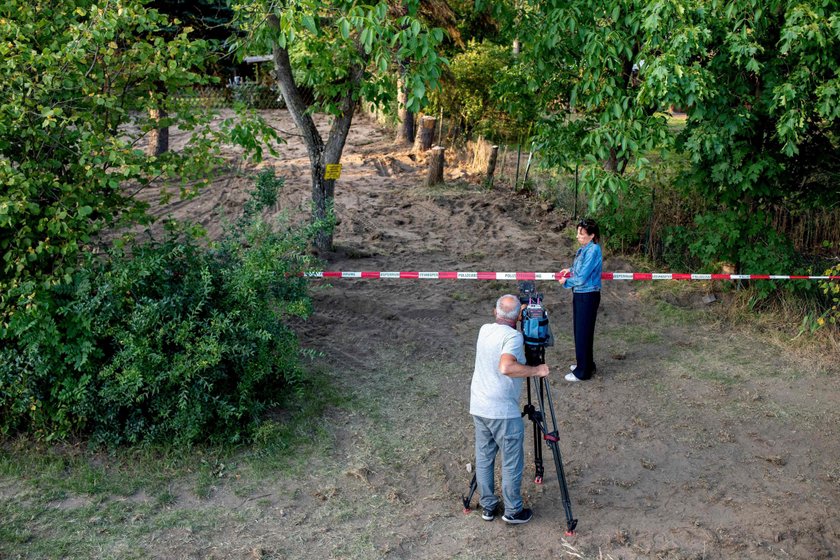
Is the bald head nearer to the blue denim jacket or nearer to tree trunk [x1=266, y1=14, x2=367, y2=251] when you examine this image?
the blue denim jacket

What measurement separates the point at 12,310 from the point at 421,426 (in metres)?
3.52

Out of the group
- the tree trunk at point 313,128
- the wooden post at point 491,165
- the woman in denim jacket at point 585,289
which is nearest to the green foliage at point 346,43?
the tree trunk at point 313,128

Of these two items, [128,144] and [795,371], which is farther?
[795,371]

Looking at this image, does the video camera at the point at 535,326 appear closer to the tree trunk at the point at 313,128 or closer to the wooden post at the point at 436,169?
the tree trunk at the point at 313,128

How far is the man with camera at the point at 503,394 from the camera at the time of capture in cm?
560

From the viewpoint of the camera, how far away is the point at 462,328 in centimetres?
988

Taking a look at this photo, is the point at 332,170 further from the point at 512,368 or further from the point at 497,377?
the point at 512,368

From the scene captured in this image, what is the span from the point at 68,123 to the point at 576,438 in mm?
5057

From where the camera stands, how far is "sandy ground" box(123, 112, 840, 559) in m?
5.81

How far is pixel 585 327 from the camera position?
27.2 feet

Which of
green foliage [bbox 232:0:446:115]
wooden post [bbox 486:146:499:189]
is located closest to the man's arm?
green foliage [bbox 232:0:446:115]

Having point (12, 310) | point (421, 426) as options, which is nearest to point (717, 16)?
point (421, 426)

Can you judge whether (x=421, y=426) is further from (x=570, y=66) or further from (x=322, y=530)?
(x=570, y=66)

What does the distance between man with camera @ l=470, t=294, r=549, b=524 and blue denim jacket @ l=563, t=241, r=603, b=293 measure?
7.88 feet
